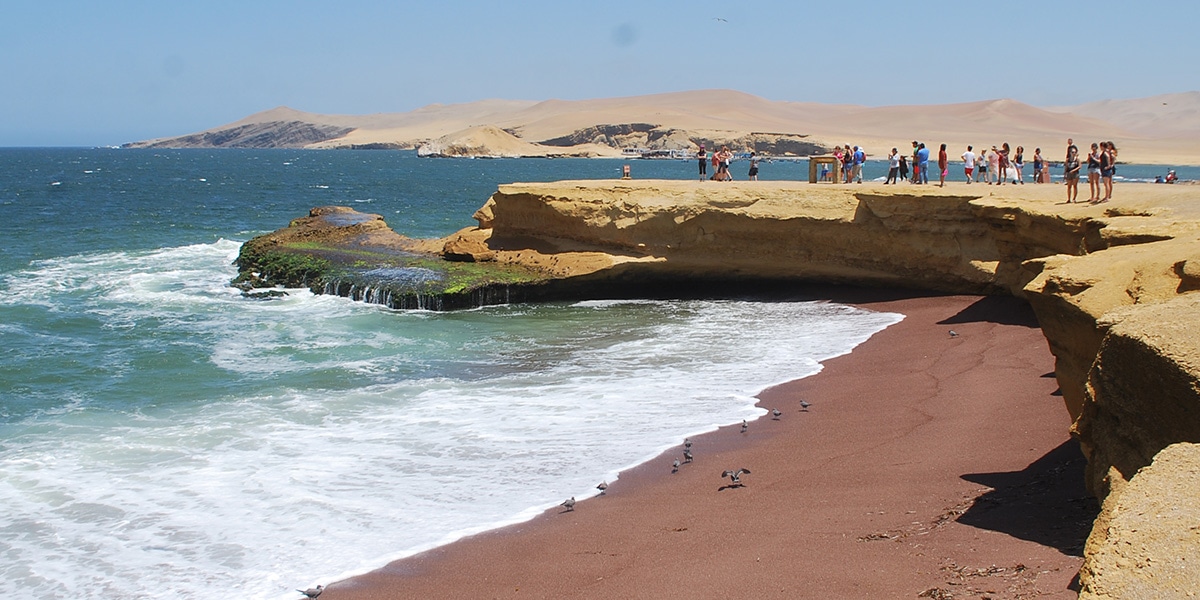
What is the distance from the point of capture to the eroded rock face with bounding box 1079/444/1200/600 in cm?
372

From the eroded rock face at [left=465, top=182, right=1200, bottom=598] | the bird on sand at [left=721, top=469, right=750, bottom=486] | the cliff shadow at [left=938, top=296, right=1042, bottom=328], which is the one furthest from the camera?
the cliff shadow at [left=938, top=296, right=1042, bottom=328]

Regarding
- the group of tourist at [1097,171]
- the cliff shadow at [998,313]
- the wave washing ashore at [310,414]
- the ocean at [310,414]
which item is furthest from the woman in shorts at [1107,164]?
the ocean at [310,414]

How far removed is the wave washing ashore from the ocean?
37mm

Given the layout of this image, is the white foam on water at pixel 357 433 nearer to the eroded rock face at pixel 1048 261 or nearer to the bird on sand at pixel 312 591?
the bird on sand at pixel 312 591

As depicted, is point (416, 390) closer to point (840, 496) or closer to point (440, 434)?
point (440, 434)

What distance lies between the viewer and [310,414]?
1241 centimetres

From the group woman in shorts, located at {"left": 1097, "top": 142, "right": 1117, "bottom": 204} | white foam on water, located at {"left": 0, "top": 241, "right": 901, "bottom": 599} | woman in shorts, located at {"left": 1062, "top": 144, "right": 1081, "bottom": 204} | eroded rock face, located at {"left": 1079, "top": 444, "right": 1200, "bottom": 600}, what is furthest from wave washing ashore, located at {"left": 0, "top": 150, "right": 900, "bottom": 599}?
eroded rock face, located at {"left": 1079, "top": 444, "right": 1200, "bottom": 600}

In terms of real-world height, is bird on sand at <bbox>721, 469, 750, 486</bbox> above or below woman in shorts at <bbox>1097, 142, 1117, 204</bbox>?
below

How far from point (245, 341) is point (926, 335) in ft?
→ 37.3

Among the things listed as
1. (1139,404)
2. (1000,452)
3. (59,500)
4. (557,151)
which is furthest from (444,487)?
(557,151)

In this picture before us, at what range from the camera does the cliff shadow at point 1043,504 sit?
273 inches

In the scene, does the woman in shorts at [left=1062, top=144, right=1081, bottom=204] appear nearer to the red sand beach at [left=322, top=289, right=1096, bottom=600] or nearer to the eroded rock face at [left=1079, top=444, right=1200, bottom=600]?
the red sand beach at [left=322, top=289, right=1096, bottom=600]

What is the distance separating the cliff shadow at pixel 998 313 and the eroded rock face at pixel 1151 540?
11747 mm

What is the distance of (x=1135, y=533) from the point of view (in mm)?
4074
